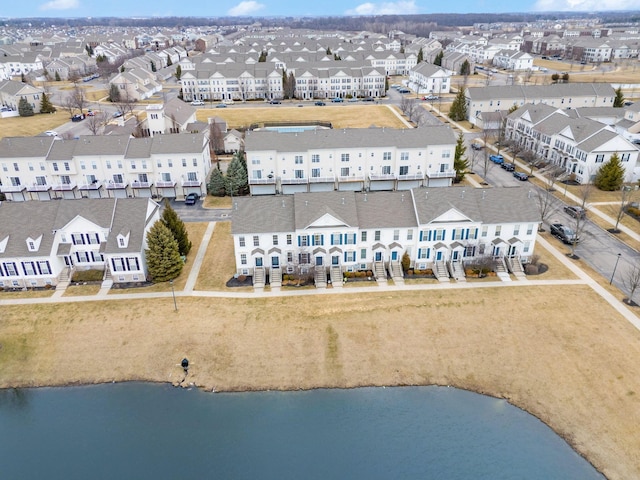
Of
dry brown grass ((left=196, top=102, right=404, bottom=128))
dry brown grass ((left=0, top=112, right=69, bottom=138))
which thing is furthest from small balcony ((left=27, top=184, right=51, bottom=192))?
dry brown grass ((left=196, top=102, right=404, bottom=128))

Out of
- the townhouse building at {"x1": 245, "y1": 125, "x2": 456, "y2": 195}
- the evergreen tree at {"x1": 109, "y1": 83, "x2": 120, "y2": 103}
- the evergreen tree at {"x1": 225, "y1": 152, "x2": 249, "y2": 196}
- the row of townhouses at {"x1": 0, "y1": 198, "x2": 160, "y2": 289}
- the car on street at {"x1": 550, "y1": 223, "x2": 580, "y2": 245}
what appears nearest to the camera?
the row of townhouses at {"x1": 0, "y1": 198, "x2": 160, "y2": 289}

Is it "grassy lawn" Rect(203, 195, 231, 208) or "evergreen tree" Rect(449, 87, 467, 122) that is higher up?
"evergreen tree" Rect(449, 87, 467, 122)

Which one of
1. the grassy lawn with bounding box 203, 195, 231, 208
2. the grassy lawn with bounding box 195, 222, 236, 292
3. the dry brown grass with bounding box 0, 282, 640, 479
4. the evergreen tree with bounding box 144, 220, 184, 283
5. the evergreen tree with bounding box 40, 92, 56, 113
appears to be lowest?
the dry brown grass with bounding box 0, 282, 640, 479

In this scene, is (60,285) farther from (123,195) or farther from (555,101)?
(555,101)

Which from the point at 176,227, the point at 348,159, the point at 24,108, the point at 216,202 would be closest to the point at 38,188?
the point at 216,202

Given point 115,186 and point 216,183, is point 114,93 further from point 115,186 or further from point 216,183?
point 216,183

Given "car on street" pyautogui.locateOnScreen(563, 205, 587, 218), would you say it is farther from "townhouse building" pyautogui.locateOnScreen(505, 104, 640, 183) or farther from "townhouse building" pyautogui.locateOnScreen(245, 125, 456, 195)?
"townhouse building" pyautogui.locateOnScreen(245, 125, 456, 195)

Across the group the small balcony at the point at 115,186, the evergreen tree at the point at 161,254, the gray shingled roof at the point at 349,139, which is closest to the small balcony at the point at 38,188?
the small balcony at the point at 115,186
